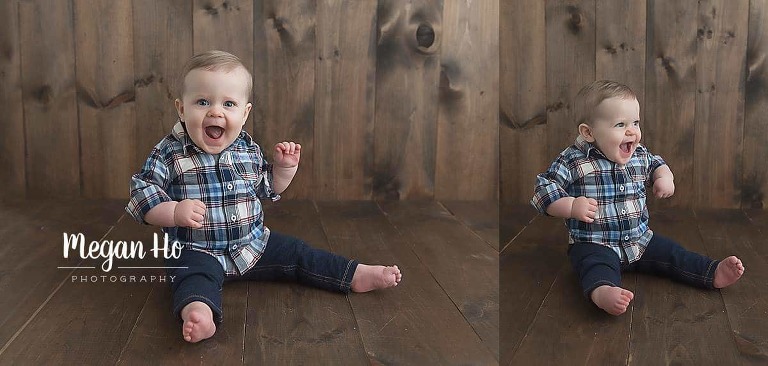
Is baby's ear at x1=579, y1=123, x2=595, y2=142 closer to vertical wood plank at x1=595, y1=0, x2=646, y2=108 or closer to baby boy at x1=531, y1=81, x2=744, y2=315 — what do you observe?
baby boy at x1=531, y1=81, x2=744, y2=315

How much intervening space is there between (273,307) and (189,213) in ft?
0.72

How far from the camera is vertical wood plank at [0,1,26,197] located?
7.01 feet

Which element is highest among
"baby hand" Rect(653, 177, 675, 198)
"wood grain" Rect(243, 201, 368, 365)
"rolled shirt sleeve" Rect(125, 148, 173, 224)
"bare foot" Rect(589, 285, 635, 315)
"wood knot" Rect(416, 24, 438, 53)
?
"wood knot" Rect(416, 24, 438, 53)

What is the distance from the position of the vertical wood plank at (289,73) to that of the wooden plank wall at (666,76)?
0.54 meters

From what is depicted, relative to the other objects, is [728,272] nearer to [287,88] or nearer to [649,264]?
[649,264]

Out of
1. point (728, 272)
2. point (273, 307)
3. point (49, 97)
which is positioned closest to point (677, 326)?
point (728, 272)

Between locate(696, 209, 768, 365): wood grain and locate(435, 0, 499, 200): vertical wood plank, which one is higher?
locate(435, 0, 499, 200): vertical wood plank

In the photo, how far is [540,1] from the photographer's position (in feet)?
6.94

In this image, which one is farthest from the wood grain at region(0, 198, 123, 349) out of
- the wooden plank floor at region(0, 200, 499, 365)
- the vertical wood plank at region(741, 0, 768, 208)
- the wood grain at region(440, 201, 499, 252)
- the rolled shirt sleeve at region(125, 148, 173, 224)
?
the vertical wood plank at region(741, 0, 768, 208)

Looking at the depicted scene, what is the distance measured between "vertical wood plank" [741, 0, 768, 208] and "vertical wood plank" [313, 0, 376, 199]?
1019mm

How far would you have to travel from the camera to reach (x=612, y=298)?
1.37m

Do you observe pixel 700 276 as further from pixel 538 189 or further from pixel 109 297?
pixel 109 297

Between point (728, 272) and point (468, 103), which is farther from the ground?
point (468, 103)

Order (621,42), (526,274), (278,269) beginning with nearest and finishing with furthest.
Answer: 1. (278,269)
2. (526,274)
3. (621,42)
